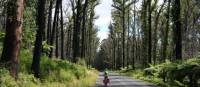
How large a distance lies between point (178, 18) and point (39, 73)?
15692 millimetres

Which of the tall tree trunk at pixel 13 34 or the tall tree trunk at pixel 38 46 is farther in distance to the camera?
the tall tree trunk at pixel 38 46

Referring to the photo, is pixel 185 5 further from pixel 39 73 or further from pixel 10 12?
pixel 10 12

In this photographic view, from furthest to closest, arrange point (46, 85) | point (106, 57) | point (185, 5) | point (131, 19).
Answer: point (106, 57) < point (131, 19) < point (185, 5) < point (46, 85)

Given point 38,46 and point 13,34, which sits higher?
point 13,34

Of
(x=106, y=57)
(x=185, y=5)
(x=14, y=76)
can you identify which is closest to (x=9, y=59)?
(x=14, y=76)

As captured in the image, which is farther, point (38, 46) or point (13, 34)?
point (38, 46)

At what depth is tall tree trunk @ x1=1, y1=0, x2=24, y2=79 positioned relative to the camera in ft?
52.0

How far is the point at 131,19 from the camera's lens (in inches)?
3738

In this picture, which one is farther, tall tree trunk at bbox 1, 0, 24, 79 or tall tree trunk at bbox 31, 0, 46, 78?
tall tree trunk at bbox 31, 0, 46, 78

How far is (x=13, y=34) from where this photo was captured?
15977mm

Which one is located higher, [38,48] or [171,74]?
[38,48]

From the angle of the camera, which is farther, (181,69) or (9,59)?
(181,69)

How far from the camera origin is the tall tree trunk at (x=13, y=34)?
52.0 ft

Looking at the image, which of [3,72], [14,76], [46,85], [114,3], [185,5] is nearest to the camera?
[3,72]
